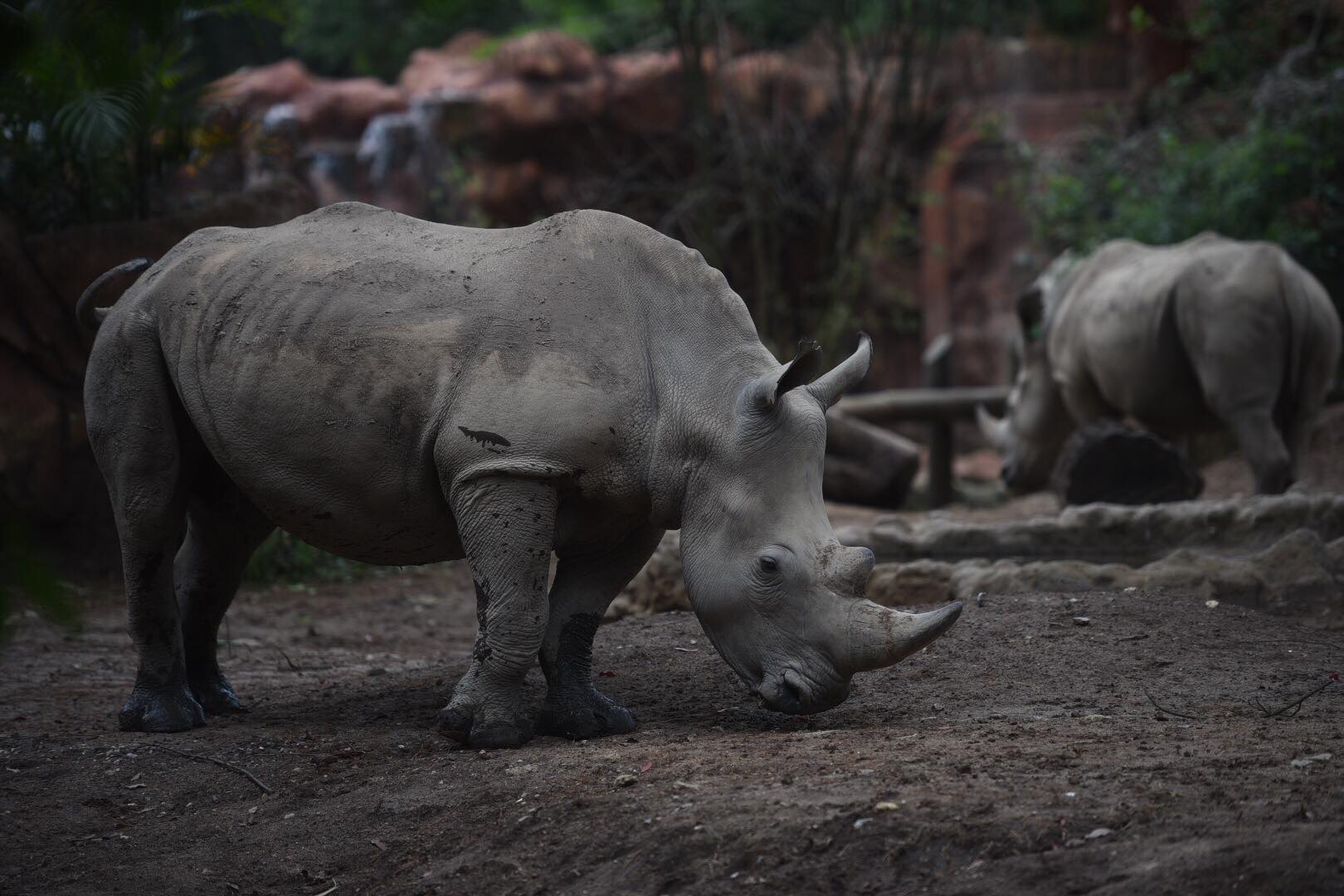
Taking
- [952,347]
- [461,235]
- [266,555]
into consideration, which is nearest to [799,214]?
[952,347]

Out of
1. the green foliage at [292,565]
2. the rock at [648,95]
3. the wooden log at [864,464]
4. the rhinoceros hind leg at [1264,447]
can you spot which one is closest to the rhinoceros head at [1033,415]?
the wooden log at [864,464]

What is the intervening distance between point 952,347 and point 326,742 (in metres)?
15.4

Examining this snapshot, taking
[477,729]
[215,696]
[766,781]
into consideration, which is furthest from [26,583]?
[215,696]

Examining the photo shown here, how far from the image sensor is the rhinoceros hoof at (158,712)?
4535mm

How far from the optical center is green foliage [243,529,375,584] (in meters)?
8.69

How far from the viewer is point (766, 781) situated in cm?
333

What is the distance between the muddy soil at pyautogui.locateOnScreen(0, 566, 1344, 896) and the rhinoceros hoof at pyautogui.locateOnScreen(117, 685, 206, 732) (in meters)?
0.10

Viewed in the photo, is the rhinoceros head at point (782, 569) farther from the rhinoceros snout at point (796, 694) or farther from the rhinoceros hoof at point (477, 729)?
the rhinoceros hoof at point (477, 729)

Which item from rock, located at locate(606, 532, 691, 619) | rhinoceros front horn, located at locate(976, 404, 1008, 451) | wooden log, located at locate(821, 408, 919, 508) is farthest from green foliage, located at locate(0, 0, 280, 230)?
rhinoceros front horn, located at locate(976, 404, 1008, 451)

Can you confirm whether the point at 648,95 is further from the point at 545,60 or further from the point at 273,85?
the point at 273,85

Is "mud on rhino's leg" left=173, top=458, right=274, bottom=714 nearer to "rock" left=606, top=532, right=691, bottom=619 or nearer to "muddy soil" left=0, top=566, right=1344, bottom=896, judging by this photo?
"muddy soil" left=0, top=566, right=1344, bottom=896

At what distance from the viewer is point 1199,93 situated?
16.0m

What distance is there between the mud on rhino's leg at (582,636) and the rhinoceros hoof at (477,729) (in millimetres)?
269

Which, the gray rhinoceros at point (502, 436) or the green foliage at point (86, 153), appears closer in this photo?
the gray rhinoceros at point (502, 436)
